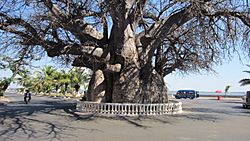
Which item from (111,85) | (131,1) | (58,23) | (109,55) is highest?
(131,1)

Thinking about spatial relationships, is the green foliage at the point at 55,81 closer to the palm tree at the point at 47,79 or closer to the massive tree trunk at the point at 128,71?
the palm tree at the point at 47,79

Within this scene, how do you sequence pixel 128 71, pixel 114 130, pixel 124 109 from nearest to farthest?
1. pixel 114 130
2. pixel 124 109
3. pixel 128 71

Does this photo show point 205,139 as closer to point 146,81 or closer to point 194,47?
point 146,81

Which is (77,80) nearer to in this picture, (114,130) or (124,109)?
(124,109)

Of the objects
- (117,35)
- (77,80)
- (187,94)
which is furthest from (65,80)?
(117,35)

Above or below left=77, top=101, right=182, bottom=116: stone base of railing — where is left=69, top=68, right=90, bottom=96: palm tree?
above

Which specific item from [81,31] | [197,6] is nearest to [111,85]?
[81,31]

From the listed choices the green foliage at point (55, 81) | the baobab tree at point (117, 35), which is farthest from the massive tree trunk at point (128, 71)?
the green foliage at point (55, 81)

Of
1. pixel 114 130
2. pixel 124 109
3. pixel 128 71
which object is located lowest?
pixel 114 130

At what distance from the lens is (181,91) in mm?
61406

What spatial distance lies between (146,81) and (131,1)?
4.62 meters

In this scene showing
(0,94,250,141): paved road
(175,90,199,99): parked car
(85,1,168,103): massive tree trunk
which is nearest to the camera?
(0,94,250,141): paved road

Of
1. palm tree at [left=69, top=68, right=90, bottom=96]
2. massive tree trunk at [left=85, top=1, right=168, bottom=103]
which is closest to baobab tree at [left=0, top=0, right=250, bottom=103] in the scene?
massive tree trunk at [left=85, top=1, right=168, bottom=103]

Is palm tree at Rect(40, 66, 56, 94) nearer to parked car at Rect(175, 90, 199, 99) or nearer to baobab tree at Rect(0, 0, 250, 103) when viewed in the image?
parked car at Rect(175, 90, 199, 99)
